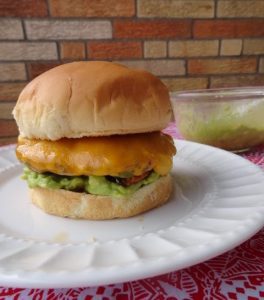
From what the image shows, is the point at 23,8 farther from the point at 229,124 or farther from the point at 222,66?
the point at 229,124

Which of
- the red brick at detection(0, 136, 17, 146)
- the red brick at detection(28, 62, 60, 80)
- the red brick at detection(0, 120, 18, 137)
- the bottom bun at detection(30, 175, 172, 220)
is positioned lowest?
the red brick at detection(0, 136, 17, 146)

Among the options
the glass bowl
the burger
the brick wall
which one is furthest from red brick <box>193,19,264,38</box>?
the burger

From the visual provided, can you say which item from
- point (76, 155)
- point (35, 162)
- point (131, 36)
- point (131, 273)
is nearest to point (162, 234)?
point (131, 273)

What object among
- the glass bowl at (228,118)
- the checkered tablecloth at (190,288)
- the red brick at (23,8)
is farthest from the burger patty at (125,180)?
the red brick at (23,8)

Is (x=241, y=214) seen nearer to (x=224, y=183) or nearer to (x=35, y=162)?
(x=224, y=183)

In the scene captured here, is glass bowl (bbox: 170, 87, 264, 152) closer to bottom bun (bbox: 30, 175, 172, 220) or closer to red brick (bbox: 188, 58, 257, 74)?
bottom bun (bbox: 30, 175, 172, 220)

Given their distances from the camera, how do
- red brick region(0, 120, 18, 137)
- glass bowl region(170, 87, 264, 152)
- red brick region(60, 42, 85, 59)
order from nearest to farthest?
glass bowl region(170, 87, 264, 152), red brick region(60, 42, 85, 59), red brick region(0, 120, 18, 137)

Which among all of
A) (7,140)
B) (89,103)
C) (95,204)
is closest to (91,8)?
(7,140)
